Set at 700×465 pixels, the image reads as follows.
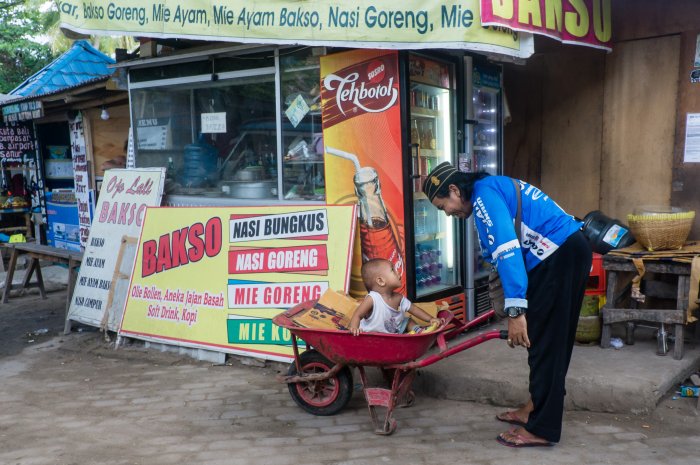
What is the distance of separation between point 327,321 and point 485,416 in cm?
127

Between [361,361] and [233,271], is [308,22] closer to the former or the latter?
[233,271]

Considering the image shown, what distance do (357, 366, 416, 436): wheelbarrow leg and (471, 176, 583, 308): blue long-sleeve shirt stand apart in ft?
3.17

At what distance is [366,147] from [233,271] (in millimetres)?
1655

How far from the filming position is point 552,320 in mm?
3508

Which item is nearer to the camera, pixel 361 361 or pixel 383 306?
pixel 361 361

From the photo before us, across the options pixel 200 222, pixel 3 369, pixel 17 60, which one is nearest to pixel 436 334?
pixel 200 222

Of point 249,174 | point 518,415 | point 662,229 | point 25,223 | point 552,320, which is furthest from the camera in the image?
point 25,223

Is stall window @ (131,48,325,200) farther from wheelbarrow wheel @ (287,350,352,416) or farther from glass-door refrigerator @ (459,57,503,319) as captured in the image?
wheelbarrow wheel @ (287,350,352,416)

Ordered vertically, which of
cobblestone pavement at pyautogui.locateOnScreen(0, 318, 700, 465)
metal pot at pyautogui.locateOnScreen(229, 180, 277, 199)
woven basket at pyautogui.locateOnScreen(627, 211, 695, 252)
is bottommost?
cobblestone pavement at pyautogui.locateOnScreen(0, 318, 700, 465)

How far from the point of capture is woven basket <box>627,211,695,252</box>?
478 cm

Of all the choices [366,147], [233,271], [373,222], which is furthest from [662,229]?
[233,271]

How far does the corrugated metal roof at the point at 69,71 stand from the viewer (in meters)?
11.4

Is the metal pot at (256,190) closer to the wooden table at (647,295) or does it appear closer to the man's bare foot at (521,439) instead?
the wooden table at (647,295)

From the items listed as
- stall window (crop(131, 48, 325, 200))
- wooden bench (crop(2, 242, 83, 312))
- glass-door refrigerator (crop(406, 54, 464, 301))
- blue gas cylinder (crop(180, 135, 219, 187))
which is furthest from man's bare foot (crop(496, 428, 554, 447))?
wooden bench (crop(2, 242, 83, 312))
